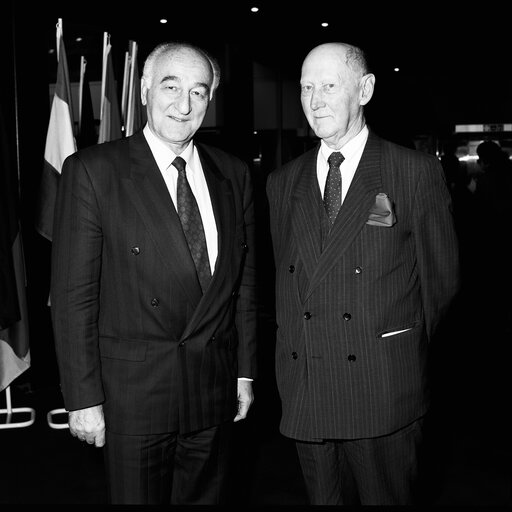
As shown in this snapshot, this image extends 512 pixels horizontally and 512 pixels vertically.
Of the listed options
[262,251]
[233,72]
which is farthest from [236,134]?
[262,251]

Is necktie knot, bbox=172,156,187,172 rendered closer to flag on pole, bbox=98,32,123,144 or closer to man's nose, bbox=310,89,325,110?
man's nose, bbox=310,89,325,110

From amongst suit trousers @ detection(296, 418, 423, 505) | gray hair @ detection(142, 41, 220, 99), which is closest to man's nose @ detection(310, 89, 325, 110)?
gray hair @ detection(142, 41, 220, 99)

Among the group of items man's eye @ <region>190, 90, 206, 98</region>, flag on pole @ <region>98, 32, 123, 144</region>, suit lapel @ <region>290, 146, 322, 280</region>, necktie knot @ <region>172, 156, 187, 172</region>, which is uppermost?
flag on pole @ <region>98, 32, 123, 144</region>

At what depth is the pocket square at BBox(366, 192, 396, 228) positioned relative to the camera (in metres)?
2.05

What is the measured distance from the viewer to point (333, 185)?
2146 mm

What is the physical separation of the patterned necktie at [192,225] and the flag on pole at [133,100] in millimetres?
2878

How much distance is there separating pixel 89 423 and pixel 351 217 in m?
0.92

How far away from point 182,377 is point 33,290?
135 inches

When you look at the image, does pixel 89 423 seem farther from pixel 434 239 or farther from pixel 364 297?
pixel 434 239

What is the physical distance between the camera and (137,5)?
21.0ft

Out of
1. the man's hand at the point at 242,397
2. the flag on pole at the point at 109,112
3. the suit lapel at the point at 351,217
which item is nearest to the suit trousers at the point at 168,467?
the man's hand at the point at 242,397

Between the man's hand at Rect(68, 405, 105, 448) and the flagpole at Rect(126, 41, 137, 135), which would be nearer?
the man's hand at Rect(68, 405, 105, 448)

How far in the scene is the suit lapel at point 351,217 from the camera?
6.76ft

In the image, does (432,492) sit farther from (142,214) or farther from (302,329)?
(142,214)
